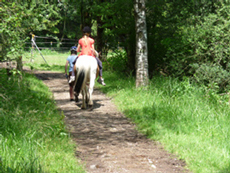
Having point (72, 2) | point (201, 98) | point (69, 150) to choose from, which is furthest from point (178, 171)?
point (72, 2)

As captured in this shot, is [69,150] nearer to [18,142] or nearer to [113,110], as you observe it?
[18,142]

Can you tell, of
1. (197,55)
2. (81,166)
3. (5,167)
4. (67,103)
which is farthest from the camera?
(197,55)

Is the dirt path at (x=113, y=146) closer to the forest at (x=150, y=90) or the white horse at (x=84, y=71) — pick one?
the forest at (x=150, y=90)

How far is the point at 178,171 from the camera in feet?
15.4

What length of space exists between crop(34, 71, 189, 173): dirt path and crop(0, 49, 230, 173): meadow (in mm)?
242

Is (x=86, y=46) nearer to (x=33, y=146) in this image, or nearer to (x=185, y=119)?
(x=185, y=119)

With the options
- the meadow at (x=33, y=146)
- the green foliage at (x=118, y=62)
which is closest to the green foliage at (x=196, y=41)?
the green foliage at (x=118, y=62)

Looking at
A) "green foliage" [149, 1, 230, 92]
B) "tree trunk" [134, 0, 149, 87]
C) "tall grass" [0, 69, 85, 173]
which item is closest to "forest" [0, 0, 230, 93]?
"green foliage" [149, 1, 230, 92]

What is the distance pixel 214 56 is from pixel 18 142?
25.5 ft

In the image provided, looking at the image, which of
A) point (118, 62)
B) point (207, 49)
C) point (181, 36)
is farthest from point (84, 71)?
point (118, 62)

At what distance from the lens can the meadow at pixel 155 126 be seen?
457 centimetres

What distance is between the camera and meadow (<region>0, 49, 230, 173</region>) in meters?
4.57

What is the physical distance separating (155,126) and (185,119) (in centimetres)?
74

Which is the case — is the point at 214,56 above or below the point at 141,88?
above
